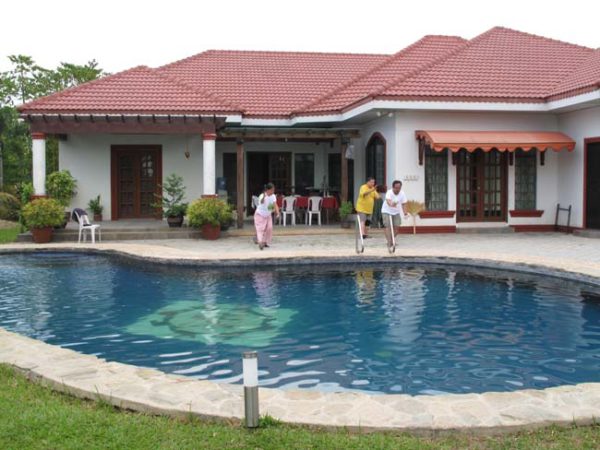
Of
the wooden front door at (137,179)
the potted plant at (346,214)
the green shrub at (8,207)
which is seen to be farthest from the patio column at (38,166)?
the potted plant at (346,214)

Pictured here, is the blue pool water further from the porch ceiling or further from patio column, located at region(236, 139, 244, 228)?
the porch ceiling

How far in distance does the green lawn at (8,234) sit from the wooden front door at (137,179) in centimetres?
332

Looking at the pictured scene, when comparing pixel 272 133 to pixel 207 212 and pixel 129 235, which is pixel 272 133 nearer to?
pixel 207 212

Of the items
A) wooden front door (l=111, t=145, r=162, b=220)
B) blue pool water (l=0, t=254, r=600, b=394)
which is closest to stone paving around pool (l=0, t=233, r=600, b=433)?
blue pool water (l=0, t=254, r=600, b=394)

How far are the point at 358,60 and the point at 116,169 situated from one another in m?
11.6

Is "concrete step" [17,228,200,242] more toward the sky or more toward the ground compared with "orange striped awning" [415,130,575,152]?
more toward the ground

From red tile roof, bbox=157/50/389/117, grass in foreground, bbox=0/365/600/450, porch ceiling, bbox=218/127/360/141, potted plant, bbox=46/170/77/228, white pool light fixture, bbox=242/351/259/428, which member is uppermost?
red tile roof, bbox=157/50/389/117

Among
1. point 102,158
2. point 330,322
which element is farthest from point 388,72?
point 330,322

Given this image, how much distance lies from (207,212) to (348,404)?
44.7ft

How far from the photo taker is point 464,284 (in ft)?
37.7

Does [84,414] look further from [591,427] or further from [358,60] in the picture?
[358,60]

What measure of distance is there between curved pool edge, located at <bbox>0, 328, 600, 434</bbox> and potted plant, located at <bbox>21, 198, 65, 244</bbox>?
12.7 metres

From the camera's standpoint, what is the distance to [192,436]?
13.9 feet

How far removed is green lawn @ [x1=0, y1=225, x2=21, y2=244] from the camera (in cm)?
1822
